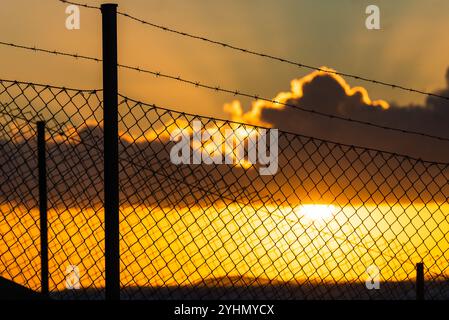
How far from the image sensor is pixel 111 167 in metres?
5.29

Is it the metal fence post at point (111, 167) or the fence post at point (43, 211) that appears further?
the fence post at point (43, 211)

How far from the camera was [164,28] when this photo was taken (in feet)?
21.9

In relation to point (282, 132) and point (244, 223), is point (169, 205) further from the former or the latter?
point (282, 132)

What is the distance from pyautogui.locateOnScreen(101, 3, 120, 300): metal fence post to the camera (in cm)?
524

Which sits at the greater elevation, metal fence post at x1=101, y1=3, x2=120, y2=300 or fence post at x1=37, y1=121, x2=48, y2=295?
fence post at x1=37, y1=121, x2=48, y2=295

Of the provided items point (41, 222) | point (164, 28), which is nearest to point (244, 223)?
point (164, 28)

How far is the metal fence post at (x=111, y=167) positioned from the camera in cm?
524

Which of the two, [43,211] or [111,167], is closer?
[111,167]

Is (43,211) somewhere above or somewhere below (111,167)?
above

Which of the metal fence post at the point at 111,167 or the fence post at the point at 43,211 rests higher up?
the fence post at the point at 43,211

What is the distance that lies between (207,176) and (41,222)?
4.53 metres

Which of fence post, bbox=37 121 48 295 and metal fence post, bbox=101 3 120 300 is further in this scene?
fence post, bbox=37 121 48 295
